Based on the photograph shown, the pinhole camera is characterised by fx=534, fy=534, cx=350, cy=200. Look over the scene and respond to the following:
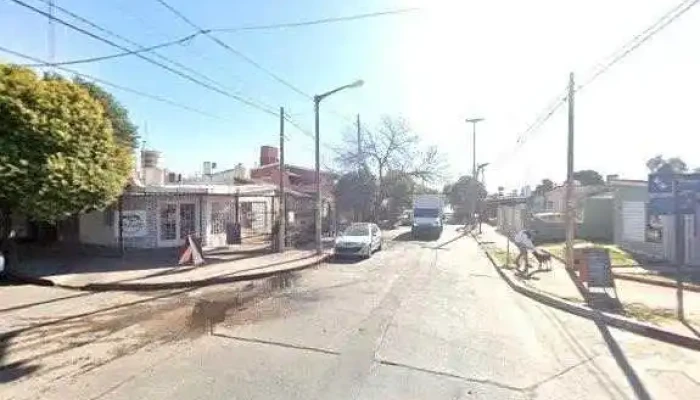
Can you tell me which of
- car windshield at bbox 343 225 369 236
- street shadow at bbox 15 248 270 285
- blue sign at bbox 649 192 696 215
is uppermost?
blue sign at bbox 649 192 696 215

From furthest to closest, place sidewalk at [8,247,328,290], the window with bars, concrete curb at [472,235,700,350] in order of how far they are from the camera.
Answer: the window with bars < sidewalk at [8,247,328,290] < concrete curb at [472,235,700,350]

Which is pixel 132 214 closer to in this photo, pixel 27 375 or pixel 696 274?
pixel 27 375

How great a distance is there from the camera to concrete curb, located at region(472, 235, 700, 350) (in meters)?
8.37

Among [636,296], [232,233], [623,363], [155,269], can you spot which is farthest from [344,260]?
[623,363]

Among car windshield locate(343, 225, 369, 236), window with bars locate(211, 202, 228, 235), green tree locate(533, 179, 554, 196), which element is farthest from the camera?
green tree locate(533, 179, 554, 196)

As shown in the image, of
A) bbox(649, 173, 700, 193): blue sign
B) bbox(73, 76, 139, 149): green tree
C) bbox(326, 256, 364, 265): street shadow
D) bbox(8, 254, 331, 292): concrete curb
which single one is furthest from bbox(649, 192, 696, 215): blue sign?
bbox(73, 76, 139, 149): green tree

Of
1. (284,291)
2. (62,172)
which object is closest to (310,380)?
(284,291)

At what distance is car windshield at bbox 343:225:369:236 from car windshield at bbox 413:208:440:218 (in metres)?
14.3

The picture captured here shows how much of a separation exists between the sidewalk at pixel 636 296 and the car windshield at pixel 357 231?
790 cm

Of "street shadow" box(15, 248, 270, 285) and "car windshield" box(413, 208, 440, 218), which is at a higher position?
"car windshield" box(413, 208, 440, 218)

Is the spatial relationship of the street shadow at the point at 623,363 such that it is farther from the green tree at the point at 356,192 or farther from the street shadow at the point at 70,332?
the green tree at the point at 356,192

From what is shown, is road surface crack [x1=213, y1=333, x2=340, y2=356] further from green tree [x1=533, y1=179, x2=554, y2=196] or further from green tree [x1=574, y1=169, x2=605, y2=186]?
green tree [x1=574, y1=169, x2=605, y2=186]

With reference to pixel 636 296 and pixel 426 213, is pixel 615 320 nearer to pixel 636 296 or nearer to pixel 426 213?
pixel 636 296

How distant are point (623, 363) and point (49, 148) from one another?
1459cm
